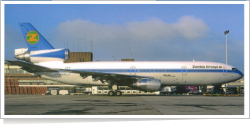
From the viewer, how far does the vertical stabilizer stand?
2802 centimetres

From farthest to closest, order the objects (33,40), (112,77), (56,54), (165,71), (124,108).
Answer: (33,40) < (165,71) < (56,54) < (112,77) < (124,108)

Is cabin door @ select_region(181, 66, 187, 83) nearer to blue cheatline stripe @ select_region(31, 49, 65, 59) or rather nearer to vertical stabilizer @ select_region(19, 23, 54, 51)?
blue cheatline stripe @ select_region(31, 49, 65, 59)

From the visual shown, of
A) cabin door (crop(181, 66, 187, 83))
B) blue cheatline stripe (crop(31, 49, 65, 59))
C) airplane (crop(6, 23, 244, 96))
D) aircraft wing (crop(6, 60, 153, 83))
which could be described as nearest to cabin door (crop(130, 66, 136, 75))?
airplane (crop(6, 23, 244, 96))

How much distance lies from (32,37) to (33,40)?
1.91ft

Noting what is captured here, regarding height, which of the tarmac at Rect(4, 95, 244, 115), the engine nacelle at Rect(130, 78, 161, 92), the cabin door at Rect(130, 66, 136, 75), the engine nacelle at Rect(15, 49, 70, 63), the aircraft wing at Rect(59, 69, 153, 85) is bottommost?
the tarmac at Rect(4, 95, 244, 115)

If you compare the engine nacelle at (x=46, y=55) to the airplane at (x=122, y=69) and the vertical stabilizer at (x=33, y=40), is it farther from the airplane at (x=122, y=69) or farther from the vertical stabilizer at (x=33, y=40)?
the vertical stabilizer at (x=33, y=40)

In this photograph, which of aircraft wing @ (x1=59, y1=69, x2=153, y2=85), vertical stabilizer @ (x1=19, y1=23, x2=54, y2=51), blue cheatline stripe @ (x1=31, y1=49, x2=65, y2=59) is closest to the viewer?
aircraft wing @ (x1=59, y1=69, x2=153, y2=85)

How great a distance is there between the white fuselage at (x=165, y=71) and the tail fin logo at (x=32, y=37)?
261 cm

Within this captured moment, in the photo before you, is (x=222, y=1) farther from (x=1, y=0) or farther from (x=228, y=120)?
(x=1, y=0)

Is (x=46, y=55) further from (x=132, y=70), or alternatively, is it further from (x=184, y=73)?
(x=184, y=73)

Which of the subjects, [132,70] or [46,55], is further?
[132,70]

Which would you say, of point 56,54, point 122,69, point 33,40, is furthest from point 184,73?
point 33,40

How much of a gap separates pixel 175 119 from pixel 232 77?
2105 cm

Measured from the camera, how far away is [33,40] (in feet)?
93.7
